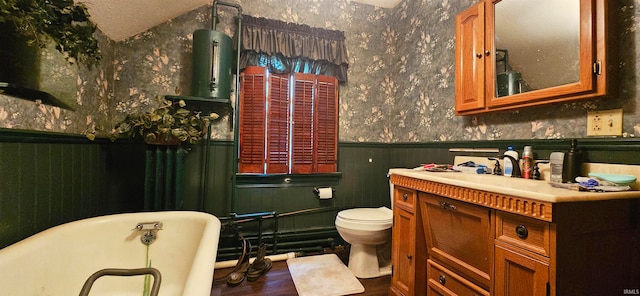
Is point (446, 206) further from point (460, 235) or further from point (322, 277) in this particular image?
point (322, 277)

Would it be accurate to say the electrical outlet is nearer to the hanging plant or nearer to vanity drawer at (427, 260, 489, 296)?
vanity drawer at (427, 260, 489, 296)

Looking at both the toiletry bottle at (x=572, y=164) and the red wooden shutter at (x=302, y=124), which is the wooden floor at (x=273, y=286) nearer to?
the red wooden shutter at (x=302, y=124)

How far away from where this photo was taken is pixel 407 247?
1.49m

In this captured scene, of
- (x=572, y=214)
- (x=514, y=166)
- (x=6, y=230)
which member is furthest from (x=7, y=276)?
(x=514, y=166)

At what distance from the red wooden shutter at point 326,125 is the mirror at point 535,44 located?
4.41 ft

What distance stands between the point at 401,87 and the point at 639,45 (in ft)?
5.22

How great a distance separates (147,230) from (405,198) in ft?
4.93

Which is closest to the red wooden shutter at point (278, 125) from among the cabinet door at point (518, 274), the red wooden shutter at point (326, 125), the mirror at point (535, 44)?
the red wooden shutter at point (326, 125)

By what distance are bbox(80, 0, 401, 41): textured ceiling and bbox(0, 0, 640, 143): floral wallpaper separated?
0.22 ft

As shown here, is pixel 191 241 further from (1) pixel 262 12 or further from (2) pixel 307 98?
(1) pixel 262 12

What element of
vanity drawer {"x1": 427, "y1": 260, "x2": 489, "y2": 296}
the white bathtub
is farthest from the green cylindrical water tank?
vanity drawer {"x1": 427, "y1": 260, "x2": 489, "y2": 296}

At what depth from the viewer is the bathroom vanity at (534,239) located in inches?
32.4

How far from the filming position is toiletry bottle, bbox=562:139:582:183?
112cm

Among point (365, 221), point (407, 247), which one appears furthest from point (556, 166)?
point (365, 221)
